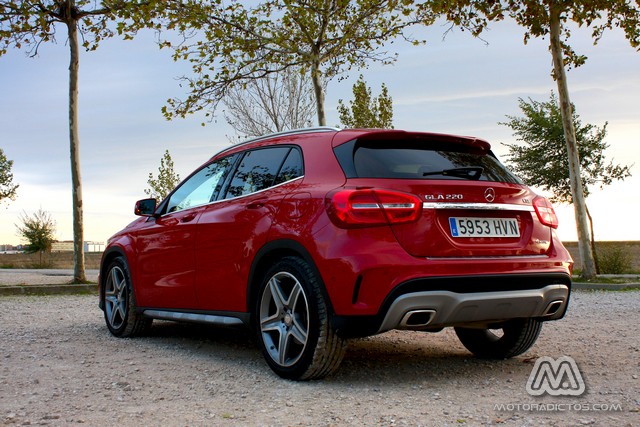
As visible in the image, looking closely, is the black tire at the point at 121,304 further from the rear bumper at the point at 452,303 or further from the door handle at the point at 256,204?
the rear bumper at the point at 452,303

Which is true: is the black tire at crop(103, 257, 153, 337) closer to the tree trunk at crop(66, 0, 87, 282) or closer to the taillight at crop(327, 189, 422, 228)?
the taillight at crop(327, 189, 422, 228)

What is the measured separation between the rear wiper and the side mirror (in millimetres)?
3523

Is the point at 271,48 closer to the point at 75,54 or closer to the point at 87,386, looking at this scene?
the point at 75,54

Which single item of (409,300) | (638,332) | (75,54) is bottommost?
(638,332)

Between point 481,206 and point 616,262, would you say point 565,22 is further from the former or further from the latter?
point 481,206

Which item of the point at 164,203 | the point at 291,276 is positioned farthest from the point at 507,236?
the point at 164,203

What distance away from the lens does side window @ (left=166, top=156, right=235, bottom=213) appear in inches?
261

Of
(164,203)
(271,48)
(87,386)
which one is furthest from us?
(271,48)

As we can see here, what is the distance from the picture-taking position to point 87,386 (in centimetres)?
535

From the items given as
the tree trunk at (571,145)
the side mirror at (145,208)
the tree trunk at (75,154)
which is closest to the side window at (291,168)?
the side mirror at (145,208)

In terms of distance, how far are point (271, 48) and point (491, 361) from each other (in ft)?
49.3

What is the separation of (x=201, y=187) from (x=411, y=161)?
2486mm

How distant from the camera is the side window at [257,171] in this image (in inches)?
231

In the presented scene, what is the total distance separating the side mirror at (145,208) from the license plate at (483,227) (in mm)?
3723
